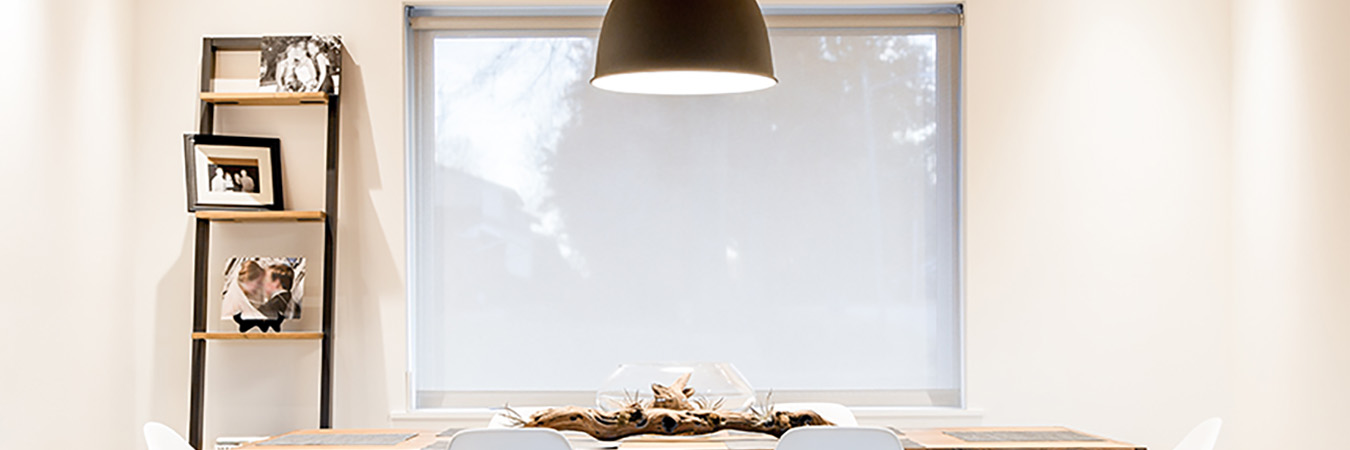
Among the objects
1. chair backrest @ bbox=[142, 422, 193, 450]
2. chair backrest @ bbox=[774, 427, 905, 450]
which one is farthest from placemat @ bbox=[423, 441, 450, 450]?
chair backrest @ bbox=[774, 427, 905, 450]

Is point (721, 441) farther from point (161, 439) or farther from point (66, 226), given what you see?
point (66, 226)

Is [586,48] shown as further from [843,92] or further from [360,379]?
[360,379]

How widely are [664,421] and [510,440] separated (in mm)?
424

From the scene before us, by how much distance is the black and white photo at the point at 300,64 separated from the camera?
4109mm

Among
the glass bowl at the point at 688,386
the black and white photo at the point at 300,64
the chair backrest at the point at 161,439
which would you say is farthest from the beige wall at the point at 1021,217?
the glass bowl at the point at 688,386

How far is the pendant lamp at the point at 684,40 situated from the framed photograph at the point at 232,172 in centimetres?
185

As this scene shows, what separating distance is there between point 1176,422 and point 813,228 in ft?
4.90

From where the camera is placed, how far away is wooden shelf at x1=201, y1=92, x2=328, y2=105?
4.08 m

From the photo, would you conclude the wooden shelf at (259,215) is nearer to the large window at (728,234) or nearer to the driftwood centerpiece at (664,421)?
the large window at (728,234)

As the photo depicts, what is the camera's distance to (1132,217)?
4.22 m

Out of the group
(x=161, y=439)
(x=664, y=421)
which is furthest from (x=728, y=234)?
(x=161, y=439)

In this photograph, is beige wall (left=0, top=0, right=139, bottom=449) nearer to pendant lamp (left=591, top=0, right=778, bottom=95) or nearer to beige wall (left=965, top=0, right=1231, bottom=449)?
pendant lamp (left=591, top=0, right=778, bottom=95)

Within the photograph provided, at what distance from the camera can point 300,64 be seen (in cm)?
412

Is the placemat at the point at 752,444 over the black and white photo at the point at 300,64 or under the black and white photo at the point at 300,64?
under
